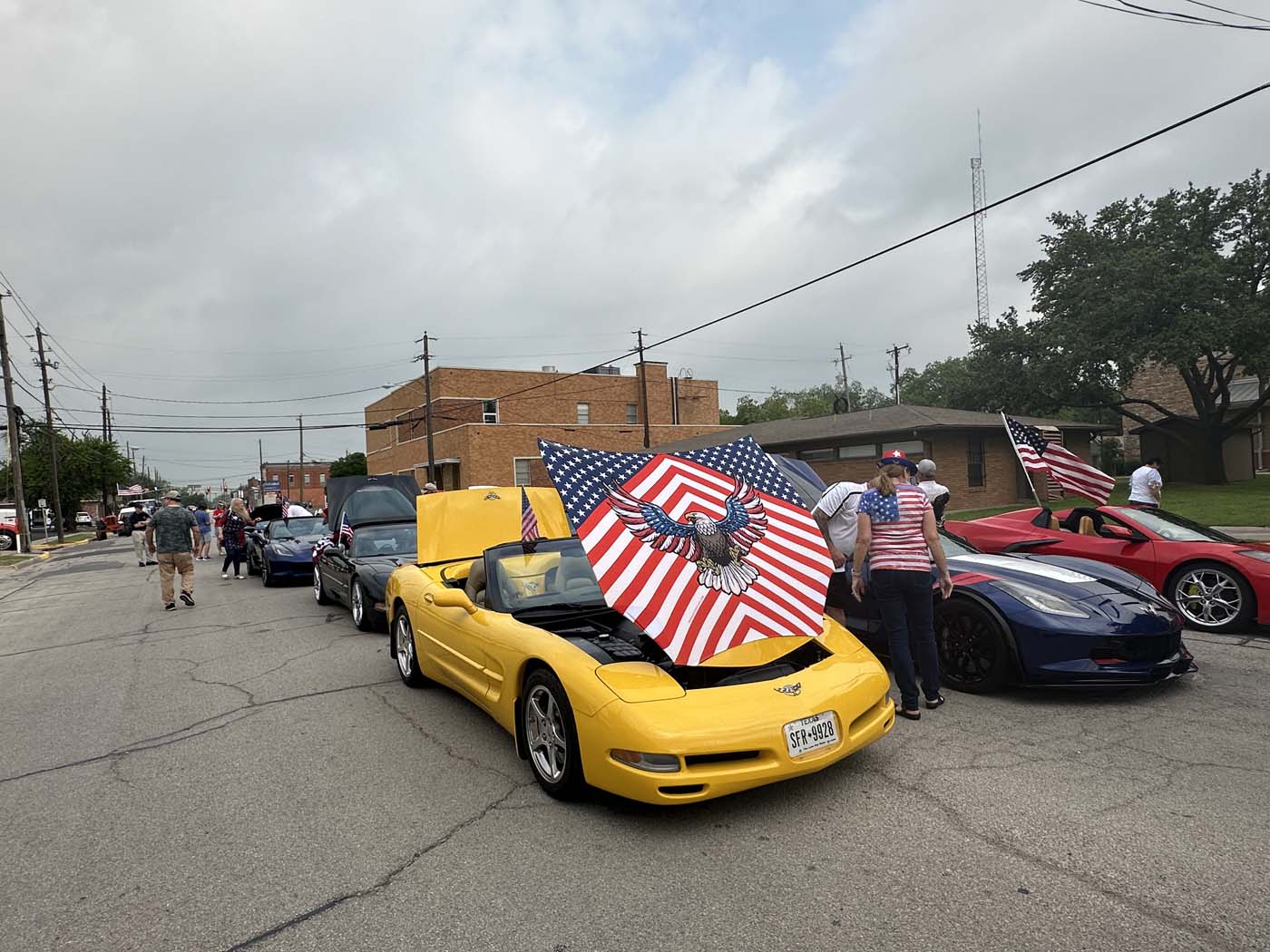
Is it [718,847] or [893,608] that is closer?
[718,847]

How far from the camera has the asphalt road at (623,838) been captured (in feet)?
8.72

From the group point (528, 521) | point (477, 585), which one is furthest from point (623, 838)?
point (528, 521)

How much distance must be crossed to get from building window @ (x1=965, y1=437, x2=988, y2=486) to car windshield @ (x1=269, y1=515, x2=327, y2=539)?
21.4 metres

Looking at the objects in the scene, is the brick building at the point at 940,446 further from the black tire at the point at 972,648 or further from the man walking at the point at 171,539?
the man walking at the point at 171,539

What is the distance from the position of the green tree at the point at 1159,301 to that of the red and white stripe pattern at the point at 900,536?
2289cm

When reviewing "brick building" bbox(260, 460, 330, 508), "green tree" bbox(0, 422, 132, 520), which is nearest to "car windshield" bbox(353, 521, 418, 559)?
"green tree" bbox(0, 422, 132, 520)

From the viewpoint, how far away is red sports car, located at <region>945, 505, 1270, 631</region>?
6.79 m

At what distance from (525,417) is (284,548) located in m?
34.6

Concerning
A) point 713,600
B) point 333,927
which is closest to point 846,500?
point 713,600

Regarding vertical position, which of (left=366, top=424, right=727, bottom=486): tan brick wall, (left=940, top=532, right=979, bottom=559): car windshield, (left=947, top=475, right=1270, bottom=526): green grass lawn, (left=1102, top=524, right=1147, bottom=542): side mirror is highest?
(left=366, top=424, right=727, bottom=486): tan brick wall

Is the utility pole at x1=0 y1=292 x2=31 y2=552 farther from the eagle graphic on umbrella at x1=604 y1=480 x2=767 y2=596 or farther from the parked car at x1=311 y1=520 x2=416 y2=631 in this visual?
the eagle graphic on umbrella at x1=604 y1=480 x2=767 y2=596

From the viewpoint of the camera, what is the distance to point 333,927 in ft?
8.89

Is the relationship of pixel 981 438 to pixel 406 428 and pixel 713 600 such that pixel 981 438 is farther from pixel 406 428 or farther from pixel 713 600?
pixel 406 428

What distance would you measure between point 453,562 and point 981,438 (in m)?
25.2
